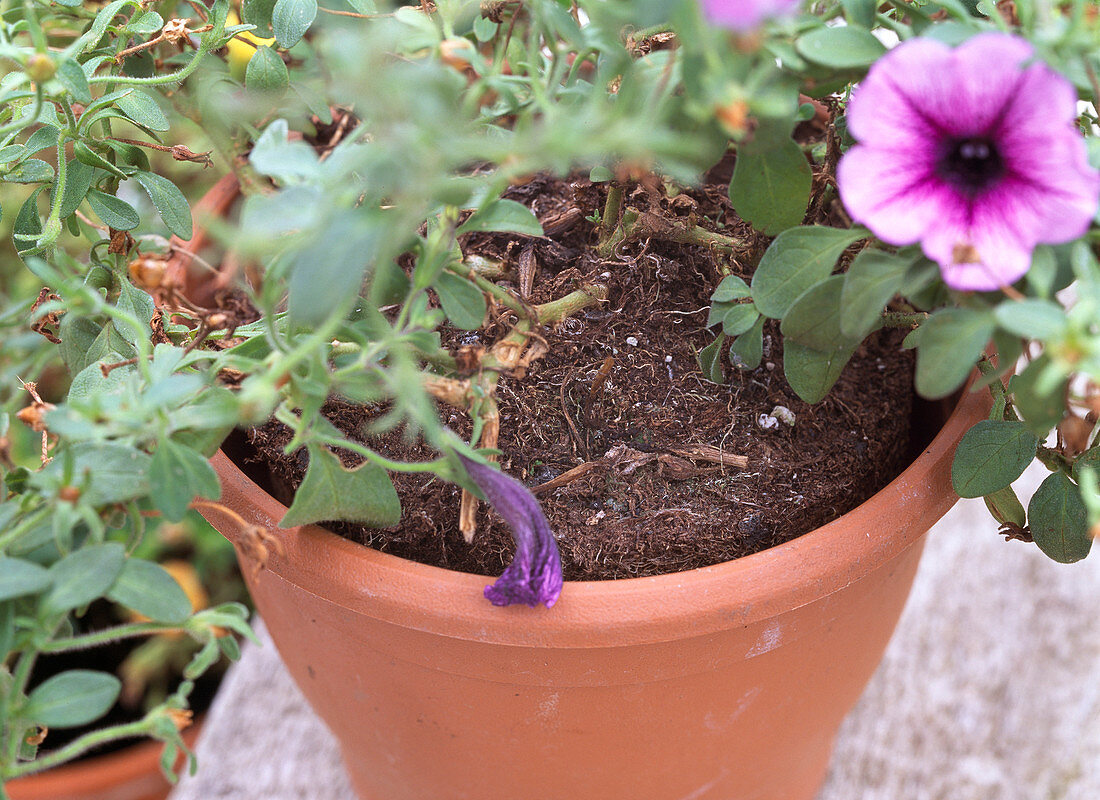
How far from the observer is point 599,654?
539 mm

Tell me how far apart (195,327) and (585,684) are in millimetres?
334

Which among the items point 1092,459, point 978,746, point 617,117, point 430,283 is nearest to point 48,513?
point 430,283

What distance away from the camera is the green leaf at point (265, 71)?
0.60 metres

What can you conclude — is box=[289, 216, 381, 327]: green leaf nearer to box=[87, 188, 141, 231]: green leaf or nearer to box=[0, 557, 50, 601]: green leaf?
box=[0, 557, 50, 601]: green leaf

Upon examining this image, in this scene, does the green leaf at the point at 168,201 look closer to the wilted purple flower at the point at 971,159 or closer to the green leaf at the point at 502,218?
the green leaf at the point at 502,218

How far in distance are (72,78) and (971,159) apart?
0.42 metres

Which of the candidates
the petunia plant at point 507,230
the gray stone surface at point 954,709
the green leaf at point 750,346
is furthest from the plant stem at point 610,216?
the gray stone surface at point 954,709

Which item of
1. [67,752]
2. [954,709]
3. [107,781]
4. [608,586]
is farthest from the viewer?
[107,781]

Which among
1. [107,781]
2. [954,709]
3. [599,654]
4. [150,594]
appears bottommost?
[107,781]

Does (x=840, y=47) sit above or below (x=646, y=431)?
above

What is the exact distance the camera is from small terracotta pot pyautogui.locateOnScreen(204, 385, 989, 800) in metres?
0.52

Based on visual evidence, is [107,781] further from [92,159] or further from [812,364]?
[812,364]

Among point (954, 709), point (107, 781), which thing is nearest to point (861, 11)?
point (954, 709)

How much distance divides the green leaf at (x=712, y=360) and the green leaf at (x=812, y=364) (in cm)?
5
